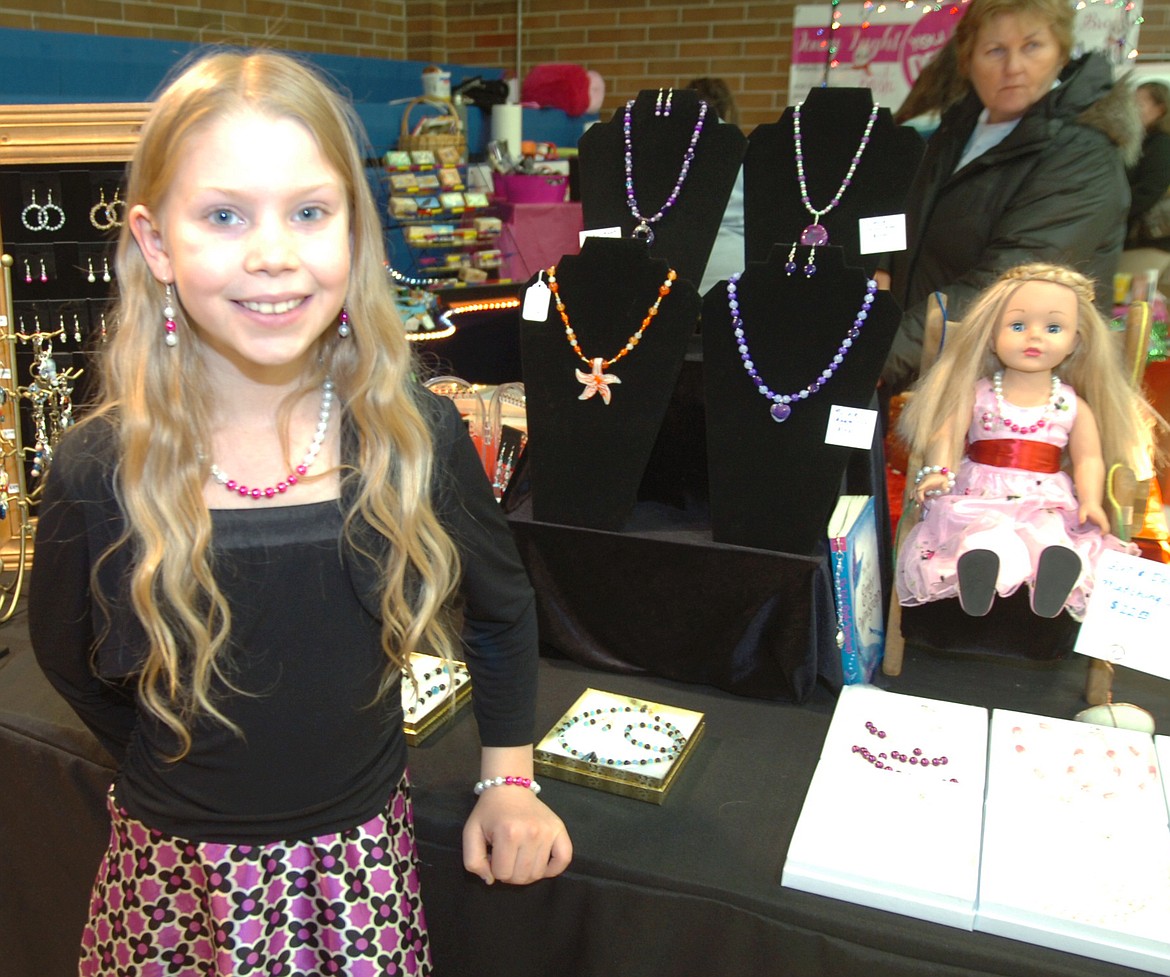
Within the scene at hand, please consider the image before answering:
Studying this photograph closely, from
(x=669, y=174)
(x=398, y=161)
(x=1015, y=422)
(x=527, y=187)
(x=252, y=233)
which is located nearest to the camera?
(x=252, y=233)

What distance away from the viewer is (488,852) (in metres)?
1.02

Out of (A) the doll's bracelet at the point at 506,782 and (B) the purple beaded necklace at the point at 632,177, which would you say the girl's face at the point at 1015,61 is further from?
(A) the doll's bracelet at the point at 506,782

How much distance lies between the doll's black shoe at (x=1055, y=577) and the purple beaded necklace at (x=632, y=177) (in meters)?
0.80

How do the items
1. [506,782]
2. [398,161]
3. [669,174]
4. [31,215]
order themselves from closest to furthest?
[506,782]
[31,215]
[669,174]
[398,161]

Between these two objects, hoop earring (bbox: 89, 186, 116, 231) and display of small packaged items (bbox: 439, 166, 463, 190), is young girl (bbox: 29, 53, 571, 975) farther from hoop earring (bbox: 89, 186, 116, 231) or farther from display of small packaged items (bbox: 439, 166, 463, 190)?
display of small packaged items (bbox: 439, 166, 463, 190)

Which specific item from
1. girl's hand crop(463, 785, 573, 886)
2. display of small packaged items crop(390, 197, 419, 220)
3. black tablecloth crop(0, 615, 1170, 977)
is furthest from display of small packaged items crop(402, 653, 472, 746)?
display of small packaged items crop(390, 197, 419, 220)

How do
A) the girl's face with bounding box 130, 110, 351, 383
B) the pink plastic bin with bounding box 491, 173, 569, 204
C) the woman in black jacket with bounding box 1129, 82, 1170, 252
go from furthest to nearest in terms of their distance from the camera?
the pink plastic bin with bounding box 491, 173, 569, 204 < the woman in black jacket with bounding box 1129, 82, 1170, 252 < the girl's face with bounding box 130, 110, 351, 383

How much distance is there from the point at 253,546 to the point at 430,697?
1.79 ft

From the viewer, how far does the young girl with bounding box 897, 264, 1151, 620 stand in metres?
1.37

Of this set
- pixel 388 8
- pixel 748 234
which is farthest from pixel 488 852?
pixel 388 8

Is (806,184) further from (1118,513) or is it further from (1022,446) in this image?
(1118,513)

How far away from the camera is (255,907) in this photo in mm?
891

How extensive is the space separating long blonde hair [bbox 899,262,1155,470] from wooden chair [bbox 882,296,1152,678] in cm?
3

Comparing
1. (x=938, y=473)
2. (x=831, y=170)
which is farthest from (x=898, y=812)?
(x=831, y=170)
